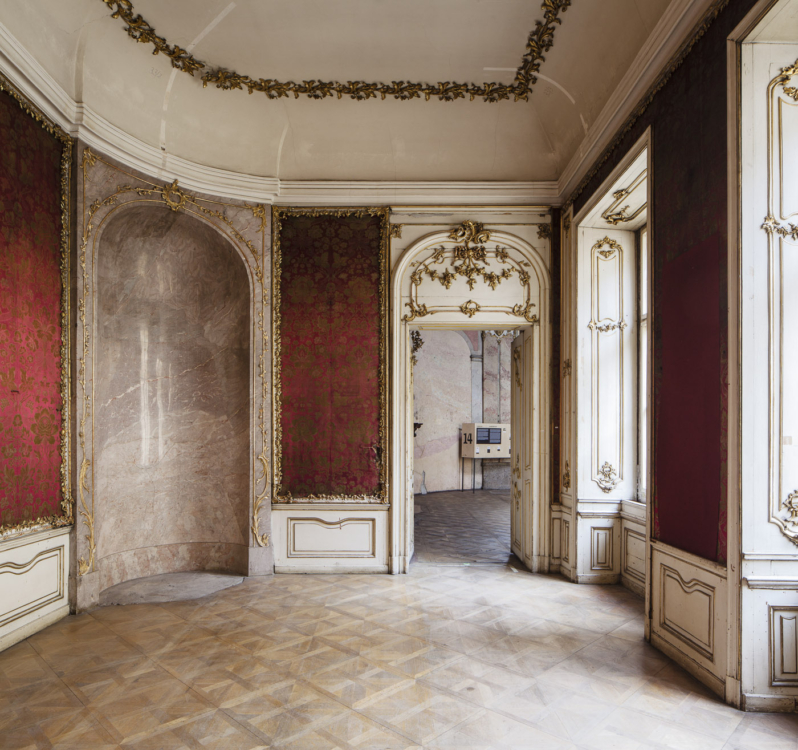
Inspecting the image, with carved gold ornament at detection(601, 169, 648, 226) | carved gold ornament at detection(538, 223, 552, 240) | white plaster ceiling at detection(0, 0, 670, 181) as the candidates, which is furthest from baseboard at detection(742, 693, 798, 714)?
carved gold ornament at detection(538, 223, 552, 240)

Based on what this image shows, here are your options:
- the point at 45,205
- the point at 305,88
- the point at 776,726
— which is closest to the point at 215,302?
the point at 45,205

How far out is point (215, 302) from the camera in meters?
5.83

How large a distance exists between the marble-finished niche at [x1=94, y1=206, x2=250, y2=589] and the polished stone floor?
2.27 metres

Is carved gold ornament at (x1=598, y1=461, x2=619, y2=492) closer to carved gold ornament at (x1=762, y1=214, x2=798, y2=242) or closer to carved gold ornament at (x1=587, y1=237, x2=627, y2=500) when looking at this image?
carved gold ornament at (x1=587, y1=237, x2=627, y2=500)

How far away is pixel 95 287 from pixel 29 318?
75 centimetres

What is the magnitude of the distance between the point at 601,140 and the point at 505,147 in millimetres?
1256

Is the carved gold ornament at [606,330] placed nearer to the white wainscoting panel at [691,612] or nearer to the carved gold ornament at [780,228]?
the white wainscoting panel at [691,612]

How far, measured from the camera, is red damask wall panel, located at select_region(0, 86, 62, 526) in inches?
145

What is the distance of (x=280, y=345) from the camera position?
18.6 feet

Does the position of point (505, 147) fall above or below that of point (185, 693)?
above

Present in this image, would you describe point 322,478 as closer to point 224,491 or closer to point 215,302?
point 224,491

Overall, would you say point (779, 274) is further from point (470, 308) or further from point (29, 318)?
point (29, 318)

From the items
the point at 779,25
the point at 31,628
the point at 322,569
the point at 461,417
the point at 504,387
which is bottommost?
the point at 322,569

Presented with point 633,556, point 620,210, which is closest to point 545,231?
point 620,210
